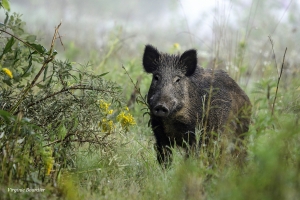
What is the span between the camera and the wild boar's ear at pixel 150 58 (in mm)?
6117

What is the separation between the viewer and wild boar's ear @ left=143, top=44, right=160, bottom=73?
6.12 metres

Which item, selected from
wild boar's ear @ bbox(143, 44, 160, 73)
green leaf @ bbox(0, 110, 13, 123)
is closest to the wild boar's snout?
wild boar's ear @ bbox(143, 44, 160, 73)

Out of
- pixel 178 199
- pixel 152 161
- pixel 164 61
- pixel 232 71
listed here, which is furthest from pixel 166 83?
pixel 232 71

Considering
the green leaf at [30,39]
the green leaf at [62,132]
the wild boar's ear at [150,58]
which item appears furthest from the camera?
the wild boar's ear at [150,58]

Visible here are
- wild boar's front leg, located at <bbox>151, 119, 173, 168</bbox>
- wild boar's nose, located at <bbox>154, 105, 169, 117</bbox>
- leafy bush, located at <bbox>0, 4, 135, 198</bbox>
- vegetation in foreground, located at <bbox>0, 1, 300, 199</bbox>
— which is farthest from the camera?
wild boar's front leg, located at <bbox>151, 119, 173, 168</bbox>

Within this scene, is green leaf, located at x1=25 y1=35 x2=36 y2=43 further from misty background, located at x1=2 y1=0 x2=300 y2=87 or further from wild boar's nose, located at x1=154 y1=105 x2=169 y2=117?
misty background, located at x1=2 y1=0 x2=300 y2=87

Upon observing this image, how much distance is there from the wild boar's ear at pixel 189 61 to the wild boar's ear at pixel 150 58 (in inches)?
12.6

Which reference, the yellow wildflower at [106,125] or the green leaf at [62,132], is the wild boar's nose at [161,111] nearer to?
the yellow wildflower at [106,125]

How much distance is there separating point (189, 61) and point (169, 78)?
319 millimetres

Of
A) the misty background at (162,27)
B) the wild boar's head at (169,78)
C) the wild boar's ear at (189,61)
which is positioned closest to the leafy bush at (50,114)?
the wild boar's head at (169,78)

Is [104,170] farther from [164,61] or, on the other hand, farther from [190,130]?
[164,61]

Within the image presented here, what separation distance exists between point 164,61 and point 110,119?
50.3 inches

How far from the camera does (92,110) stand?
4.77m

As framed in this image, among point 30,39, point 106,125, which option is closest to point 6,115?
point 30,39
